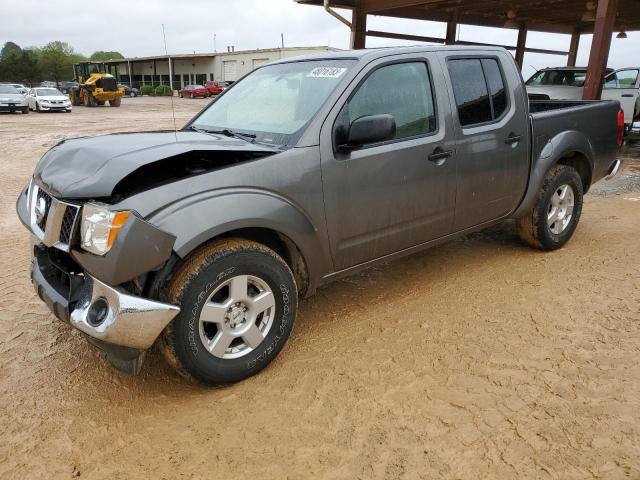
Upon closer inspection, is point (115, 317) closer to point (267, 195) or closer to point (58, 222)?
point (58, 222)

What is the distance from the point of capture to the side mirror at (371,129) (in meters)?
2.93

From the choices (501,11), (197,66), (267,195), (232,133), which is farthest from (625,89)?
(197,66)

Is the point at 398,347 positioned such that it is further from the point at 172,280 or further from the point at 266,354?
the point at 172,280

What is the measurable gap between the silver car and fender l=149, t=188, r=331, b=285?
A: 27.8 m

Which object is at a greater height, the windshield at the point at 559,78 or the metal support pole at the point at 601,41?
the metal support pole at the point at 601,41

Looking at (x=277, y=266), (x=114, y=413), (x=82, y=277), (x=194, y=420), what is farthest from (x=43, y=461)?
(x=277, y=266)

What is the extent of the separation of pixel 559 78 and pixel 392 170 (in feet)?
36.9

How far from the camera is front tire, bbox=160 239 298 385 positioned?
8.39ft

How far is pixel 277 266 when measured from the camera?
112 inches

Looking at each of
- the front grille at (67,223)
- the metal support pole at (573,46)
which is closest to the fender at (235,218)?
the front grille at (67,223)

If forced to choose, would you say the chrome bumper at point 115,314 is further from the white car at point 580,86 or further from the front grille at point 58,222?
the white car at point 580,86

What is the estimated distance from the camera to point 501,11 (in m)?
14.2

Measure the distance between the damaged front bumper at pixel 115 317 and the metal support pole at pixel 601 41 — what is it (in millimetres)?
9059

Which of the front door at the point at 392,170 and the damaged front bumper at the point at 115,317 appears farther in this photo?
the front door at the point at 392,170
